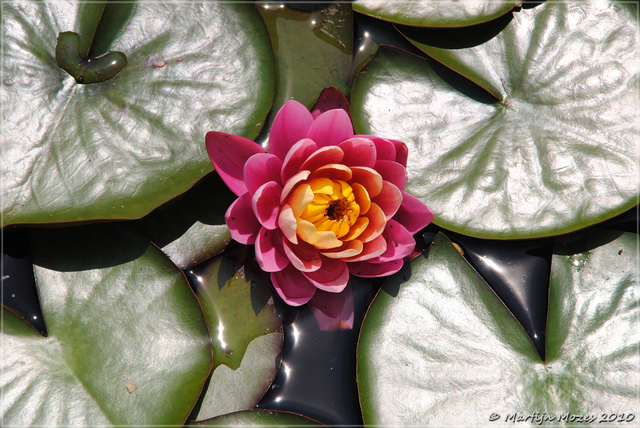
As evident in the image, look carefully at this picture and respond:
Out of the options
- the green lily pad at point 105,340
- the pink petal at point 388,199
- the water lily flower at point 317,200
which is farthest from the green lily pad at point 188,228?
the pink petal at point 388,199

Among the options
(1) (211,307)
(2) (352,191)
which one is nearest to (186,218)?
(1) (211,307)

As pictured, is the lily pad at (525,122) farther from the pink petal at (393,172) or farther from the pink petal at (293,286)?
the pink petal at (293,286)

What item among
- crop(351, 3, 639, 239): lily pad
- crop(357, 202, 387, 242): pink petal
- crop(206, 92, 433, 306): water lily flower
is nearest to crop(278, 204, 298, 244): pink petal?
crop(206, 92, 433, 306): water lily flower

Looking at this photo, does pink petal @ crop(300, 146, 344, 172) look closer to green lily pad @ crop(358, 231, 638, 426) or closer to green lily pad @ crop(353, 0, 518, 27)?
green lily pad @ crop(358, 231, 638, 426)

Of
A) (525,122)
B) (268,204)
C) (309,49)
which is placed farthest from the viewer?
(309,49)

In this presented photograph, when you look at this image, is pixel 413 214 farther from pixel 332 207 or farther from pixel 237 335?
pixel 237 335

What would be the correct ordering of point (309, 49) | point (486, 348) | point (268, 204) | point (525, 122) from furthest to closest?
point (309, 49)
point (525, 122)
point (486, 348)
point (268, 204)

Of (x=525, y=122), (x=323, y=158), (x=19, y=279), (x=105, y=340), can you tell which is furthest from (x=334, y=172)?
(x=19, y=279)
